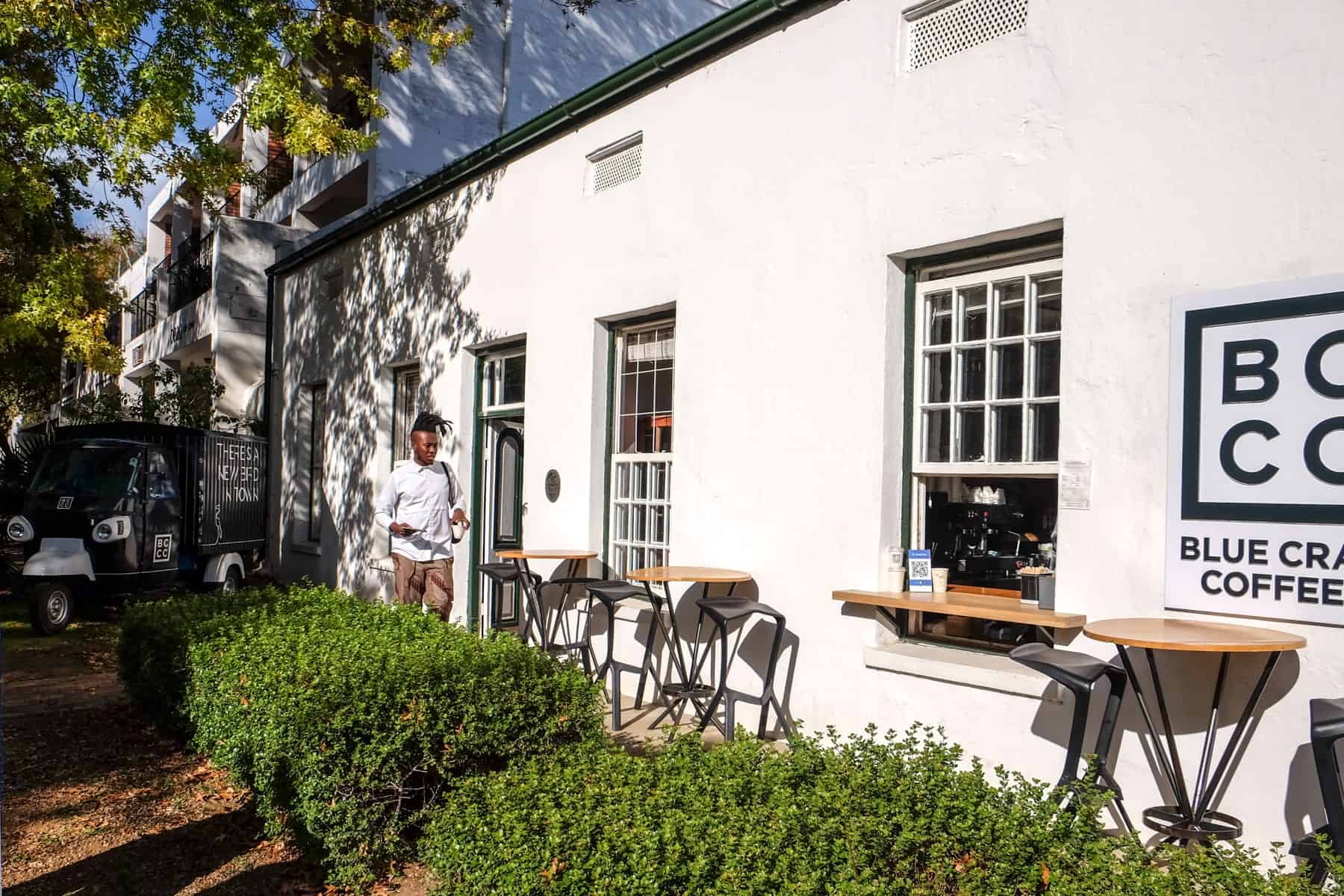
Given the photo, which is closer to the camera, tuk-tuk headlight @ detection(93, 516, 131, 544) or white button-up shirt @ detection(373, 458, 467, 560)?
white button-up shirt @ detection(373, 458, 467, 560)

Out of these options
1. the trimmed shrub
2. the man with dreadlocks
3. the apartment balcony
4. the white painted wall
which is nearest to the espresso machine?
the white painted wall

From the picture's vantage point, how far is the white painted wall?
13.7ft

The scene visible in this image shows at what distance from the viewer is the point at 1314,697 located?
3949 millimetres

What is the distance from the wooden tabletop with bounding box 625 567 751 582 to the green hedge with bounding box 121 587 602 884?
1.21m

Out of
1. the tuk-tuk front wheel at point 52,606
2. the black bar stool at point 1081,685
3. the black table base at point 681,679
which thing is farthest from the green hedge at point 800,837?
the tuk-tuk front wheel at point 52,606

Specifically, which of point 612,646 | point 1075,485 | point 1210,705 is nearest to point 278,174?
point 612,646

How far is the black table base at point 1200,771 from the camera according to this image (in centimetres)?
398

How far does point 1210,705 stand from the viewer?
4.25m

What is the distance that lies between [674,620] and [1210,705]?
3.44 metres

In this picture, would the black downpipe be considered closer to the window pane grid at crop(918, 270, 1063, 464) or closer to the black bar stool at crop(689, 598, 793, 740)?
the black bar stool at crop(689, 598, 793, 740)

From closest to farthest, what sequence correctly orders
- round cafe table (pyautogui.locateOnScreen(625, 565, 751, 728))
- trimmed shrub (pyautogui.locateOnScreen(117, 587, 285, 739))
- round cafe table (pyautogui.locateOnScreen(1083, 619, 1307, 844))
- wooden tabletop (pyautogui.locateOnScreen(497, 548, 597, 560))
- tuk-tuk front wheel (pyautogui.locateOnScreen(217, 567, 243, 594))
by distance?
round cafe table (pyautogui.locateOnScreen(1083, 619, 1307, 844)) < trimmed shrub (pyautogui.locateOnScreen(117, 587, 285, 739)) < round cafe table (pyautogui.locateOnScreen(625, 565, 751, 728)) < wooden tabletop (pyautogui.locateOnScreen(497, 548, 597, 560)) < tuk-tuk front wheel (pyautogui.locateOnScreen(217, 567, 243, 594))

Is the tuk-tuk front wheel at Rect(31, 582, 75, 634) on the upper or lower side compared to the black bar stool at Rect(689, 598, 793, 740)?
lower

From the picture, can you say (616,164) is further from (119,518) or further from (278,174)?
(278,174)

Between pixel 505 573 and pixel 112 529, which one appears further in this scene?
pixel 112 529
